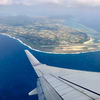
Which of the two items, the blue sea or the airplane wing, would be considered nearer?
the airplane wing

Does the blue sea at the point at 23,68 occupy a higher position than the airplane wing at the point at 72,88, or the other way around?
the airplane wing at the point at 72,88

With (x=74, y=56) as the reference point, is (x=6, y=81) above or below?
below

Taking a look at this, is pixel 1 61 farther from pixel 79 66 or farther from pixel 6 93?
pixel 79 66

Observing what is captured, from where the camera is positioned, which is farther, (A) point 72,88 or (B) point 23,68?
(B) point 23,68

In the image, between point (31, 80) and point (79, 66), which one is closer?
point (31, 80)

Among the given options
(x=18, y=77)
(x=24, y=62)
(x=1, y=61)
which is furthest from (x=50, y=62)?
(x=1, y=61)

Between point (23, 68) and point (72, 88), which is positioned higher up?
point (72, 88)

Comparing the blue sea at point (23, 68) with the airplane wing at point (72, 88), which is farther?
the blue sea at point (23, 68)

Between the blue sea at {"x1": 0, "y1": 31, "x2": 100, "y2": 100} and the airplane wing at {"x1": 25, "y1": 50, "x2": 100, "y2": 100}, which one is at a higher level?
the airplane wing at {"x1": 25, "y1": 50, "x2": 100, "y2": 100}
